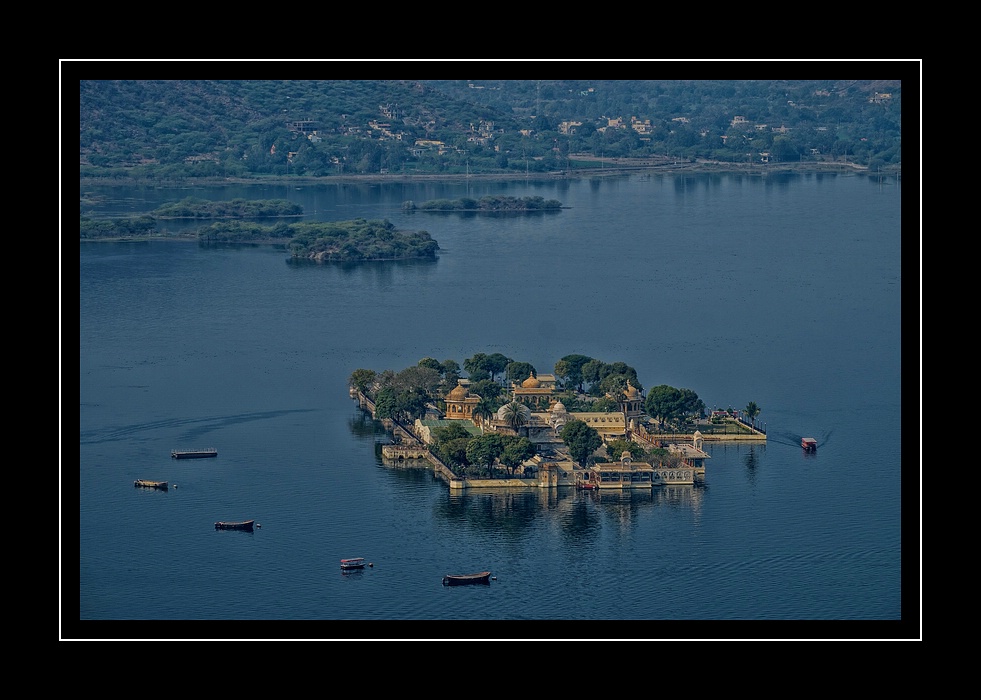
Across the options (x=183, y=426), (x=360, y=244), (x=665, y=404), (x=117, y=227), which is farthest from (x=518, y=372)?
(x=117, y=227)

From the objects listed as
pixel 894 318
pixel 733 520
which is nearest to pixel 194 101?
pixel 894 318

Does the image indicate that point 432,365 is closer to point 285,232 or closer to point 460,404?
point 460,404

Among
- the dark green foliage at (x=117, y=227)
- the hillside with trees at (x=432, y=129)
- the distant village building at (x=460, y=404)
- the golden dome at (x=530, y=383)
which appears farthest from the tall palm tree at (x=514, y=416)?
the hillside with trees at (x=432, y=129)

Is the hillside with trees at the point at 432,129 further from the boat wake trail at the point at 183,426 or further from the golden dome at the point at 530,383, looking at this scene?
the golden dome at the point at 530,383

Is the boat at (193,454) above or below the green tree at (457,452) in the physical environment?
below

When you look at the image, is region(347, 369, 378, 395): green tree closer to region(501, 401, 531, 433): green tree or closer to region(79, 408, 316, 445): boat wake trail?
region(79, 408, 316, 445): boat wake trail

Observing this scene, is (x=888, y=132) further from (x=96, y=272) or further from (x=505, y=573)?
(x=505, y=573)

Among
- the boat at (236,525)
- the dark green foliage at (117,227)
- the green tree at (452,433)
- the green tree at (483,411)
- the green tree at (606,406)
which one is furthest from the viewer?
the dark green foliage at (117,227)
